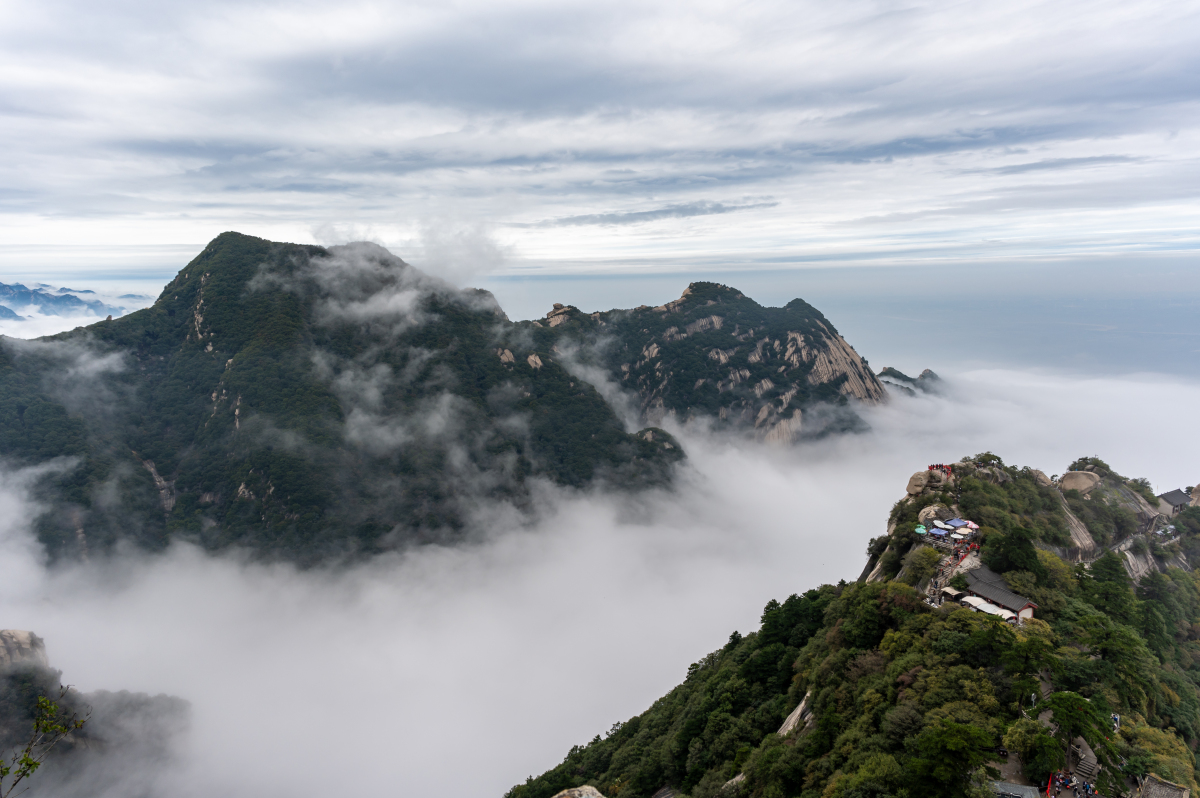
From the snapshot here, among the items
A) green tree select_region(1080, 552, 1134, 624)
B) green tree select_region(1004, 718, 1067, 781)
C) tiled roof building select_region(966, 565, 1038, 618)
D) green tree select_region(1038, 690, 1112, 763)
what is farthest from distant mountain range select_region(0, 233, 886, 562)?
green tree select_region(1038, 690, 1112, 763)

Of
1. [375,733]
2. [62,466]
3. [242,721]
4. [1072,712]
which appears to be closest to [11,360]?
[62,466]

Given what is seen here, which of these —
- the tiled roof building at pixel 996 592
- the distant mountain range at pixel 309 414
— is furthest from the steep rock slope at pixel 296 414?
the tiled roof building at pixel 996 592

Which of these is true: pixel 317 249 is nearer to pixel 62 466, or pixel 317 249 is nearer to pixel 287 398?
pixel 287 398

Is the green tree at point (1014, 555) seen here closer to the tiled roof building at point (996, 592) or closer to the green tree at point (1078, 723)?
the tiled roof building at point (996, 592)

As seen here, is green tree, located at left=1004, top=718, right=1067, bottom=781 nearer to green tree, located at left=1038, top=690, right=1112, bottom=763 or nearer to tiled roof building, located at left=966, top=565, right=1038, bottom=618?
green tree, located at left=1038, top=690, right=1112, bottom=763

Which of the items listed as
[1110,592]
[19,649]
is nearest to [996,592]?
[1110,592]
